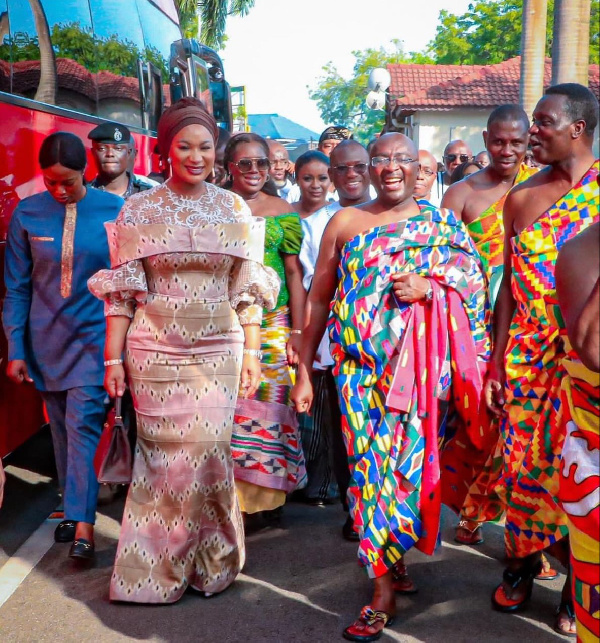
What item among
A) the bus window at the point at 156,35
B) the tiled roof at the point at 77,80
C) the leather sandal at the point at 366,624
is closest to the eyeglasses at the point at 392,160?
the leather sandal at the point at 366,624

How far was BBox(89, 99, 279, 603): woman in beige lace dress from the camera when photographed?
4.36 m

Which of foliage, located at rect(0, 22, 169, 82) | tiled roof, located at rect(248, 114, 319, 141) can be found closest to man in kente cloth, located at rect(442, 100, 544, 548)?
foliage, located at rect(0, 22, 169, 82)

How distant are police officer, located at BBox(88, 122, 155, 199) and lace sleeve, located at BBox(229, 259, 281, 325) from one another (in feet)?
6.99

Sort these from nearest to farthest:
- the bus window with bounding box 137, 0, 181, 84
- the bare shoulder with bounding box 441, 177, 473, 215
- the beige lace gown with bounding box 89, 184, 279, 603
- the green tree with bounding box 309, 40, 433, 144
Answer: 1. the beige lace gown with bounding box 89, 184, 279, 603
2. the bare shoulder with bounding box 441, 177, 473, 215
3. the bus window with bounding box 137, 0, 181, 84
4. the green tree with bounding box 309, 40, 433, 144

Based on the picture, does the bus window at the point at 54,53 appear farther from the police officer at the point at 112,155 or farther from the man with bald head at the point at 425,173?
the man with bald head at the point at 425,173

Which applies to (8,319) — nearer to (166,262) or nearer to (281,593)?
(166,262)

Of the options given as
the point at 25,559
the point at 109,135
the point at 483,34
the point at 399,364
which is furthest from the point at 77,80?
the point at 483,34

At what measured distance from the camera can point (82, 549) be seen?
487cm

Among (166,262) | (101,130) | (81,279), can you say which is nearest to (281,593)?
(166,262)

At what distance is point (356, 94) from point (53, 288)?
8477 centimetres

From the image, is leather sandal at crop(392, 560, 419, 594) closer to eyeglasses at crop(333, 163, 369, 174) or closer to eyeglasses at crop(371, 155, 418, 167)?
eyeglasses at crop(371, 155, 418, 167)

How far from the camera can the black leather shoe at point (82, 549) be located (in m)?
4.85

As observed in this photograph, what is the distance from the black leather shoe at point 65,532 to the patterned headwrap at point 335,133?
498 cm

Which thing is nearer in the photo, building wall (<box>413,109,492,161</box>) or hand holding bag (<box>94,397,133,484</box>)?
hand holding bag (<box>94,397,133,484</box>)
